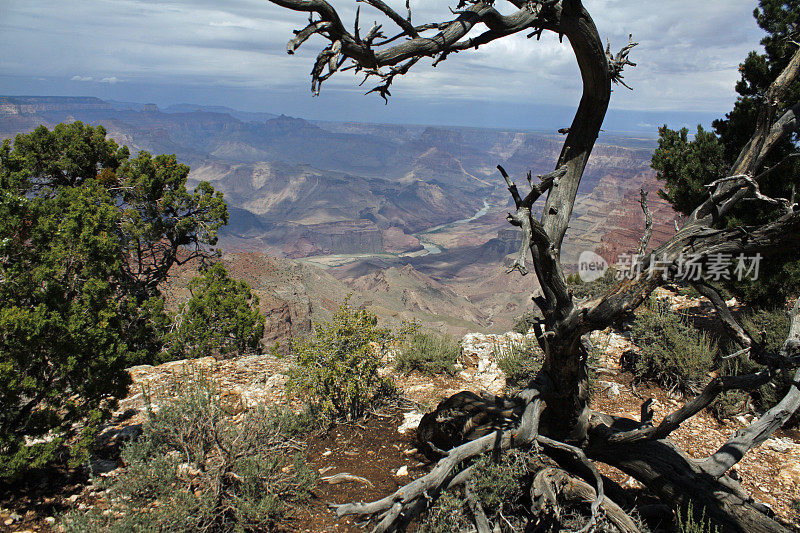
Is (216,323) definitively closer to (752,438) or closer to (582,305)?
(582,305)

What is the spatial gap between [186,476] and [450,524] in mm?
2567

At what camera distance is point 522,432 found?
4117 mm

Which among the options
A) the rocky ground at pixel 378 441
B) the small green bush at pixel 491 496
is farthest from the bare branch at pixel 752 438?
the small green bush at pixel 491 496

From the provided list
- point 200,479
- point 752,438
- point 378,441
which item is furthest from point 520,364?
point 200,479

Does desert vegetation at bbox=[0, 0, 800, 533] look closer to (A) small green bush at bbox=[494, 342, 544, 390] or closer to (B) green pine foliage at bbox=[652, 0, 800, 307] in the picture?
(A) small green bush at bbox=[494, 342, 544, 390]

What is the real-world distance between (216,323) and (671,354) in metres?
11.2

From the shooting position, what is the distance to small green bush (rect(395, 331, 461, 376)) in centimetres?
850

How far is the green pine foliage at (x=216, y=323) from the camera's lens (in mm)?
12344

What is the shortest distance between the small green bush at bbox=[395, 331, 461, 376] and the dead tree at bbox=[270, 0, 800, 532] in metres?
3.87

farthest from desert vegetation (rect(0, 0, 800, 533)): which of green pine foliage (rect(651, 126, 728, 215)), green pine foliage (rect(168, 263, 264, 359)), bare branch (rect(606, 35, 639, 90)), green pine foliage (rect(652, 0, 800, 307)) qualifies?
green pine foliage (rect(168, 263, 264, 359))

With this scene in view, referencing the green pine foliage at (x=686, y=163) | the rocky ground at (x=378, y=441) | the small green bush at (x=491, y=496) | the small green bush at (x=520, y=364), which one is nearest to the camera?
the small green bush at (x=491, y=496)

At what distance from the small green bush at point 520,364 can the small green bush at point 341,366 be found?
234 cm

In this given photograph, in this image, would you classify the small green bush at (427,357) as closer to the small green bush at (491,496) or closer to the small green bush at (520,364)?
the small green bush at (520,364)

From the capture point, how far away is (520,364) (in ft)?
25.0
